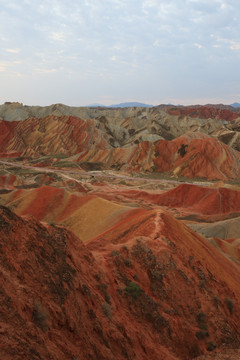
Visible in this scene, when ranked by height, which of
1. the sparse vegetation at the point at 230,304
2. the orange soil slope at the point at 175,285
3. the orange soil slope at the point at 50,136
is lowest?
the sparse vegetation at the point at 230,304

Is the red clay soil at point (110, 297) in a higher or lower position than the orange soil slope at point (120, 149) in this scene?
lower

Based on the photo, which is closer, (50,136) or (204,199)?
(204,199)

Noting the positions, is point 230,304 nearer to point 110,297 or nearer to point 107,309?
point 110,297

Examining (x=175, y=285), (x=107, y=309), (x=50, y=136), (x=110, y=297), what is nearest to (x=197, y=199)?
(x=175, y=285)

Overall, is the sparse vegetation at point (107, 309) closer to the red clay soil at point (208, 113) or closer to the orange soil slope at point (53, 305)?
the orange soil slope at point (53, 305)

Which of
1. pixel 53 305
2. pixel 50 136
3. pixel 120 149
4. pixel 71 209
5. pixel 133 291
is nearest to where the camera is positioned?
pixel 53 305

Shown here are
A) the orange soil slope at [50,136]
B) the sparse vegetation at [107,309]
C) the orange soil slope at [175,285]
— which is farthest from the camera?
the orange soil slope at [50,136]

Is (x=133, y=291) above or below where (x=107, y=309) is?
below

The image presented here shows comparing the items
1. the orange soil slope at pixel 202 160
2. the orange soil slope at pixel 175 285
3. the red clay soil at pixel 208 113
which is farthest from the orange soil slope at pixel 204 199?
the red clay soil at pixel 208 113
